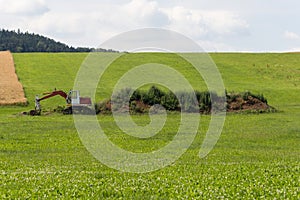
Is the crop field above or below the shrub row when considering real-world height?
below

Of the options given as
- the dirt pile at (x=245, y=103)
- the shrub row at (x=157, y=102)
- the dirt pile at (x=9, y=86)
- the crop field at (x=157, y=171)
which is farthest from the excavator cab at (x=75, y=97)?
the dirt pile at (x=245, y=103)

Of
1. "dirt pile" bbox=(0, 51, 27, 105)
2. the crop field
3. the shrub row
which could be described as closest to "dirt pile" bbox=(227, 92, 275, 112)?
the shrub row

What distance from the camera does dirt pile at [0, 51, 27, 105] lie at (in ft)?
215

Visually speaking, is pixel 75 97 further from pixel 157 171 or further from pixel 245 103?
pixel 157 171

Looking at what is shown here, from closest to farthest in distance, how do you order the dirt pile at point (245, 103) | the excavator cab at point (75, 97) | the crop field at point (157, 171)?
1. the crop field at point (157, 171)
2. the dirt pile at point (245, 103)
3. the excavator cab at point (75, 97)

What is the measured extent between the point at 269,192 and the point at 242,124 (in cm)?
2796

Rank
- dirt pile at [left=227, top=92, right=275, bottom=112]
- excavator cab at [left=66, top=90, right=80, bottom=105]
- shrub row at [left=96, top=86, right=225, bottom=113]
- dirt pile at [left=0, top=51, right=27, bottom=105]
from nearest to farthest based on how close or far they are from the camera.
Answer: shrub row at [left=96, top=86, right=225, bottom=113]
dirt pile at [left=227, top=92, right=275, bottom=112]
excavator cab at [left=66, top=90, right=80, bottom=105]
dirt pile at [left=0, top=51, right=27, bottom=105]

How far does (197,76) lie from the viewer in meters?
91.4

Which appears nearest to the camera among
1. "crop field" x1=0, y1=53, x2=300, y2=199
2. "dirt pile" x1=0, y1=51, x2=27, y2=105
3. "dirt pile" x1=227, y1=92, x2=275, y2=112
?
"crop field" x1=0, y1=53, x2=300, y2=199

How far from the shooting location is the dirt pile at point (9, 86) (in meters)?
65.6

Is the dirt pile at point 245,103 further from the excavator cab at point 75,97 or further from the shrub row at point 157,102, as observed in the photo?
the excavator cab at point 75,97

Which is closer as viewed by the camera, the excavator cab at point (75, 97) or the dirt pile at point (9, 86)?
the excavator cab at point (75, 97)

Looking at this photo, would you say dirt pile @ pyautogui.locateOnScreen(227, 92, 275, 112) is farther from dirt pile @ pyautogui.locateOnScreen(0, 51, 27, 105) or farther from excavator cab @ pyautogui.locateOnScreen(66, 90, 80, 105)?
dirt pile @ pyautogui.locateOnScreen(0, 51, 27, 105)

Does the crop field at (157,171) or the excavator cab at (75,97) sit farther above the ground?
the excavator cab at (75,97)
